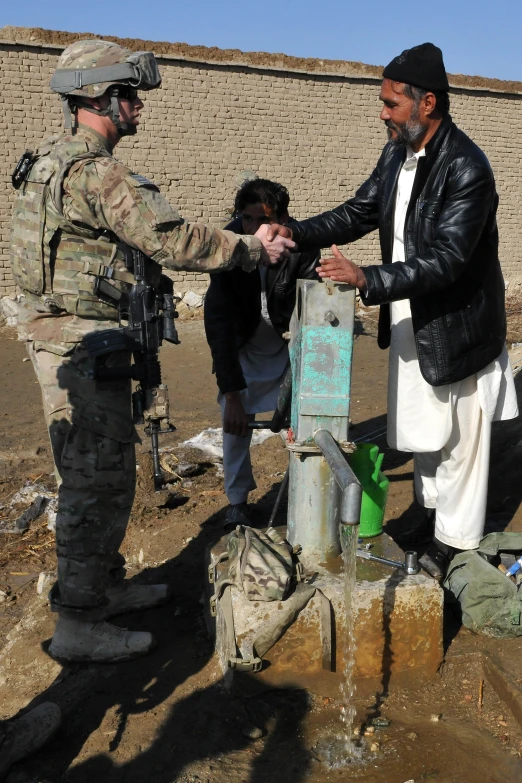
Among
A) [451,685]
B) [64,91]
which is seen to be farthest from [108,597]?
[64,91]

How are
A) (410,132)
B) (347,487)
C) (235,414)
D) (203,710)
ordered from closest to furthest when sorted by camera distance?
(347,487) → (203,710) → (410,132) → (235,414)

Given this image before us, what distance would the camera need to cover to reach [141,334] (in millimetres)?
2945

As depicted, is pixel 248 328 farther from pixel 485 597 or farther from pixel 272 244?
pixel 485 597

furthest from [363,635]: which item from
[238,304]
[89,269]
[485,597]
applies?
[238,304]

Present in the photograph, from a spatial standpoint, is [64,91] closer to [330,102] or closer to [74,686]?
[74,686]

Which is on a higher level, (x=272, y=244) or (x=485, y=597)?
(x=272, y=244)

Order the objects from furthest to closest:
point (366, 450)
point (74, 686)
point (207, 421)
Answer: point (207, 421) → point (366, 450) → point (74, 686)

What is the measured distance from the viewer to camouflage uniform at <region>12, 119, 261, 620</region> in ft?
9.10

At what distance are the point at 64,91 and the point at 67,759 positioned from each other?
2367 millimetres

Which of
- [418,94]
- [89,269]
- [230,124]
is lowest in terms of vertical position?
[89,269]

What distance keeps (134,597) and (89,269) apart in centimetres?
150

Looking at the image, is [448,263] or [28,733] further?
[448,263]

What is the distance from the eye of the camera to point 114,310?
298 cm

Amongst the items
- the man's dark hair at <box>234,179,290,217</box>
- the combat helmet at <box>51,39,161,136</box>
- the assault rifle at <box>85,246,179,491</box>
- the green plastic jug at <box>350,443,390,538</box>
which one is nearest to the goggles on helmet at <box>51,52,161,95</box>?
the combat helmet at <box>51,39,161,136</box>
